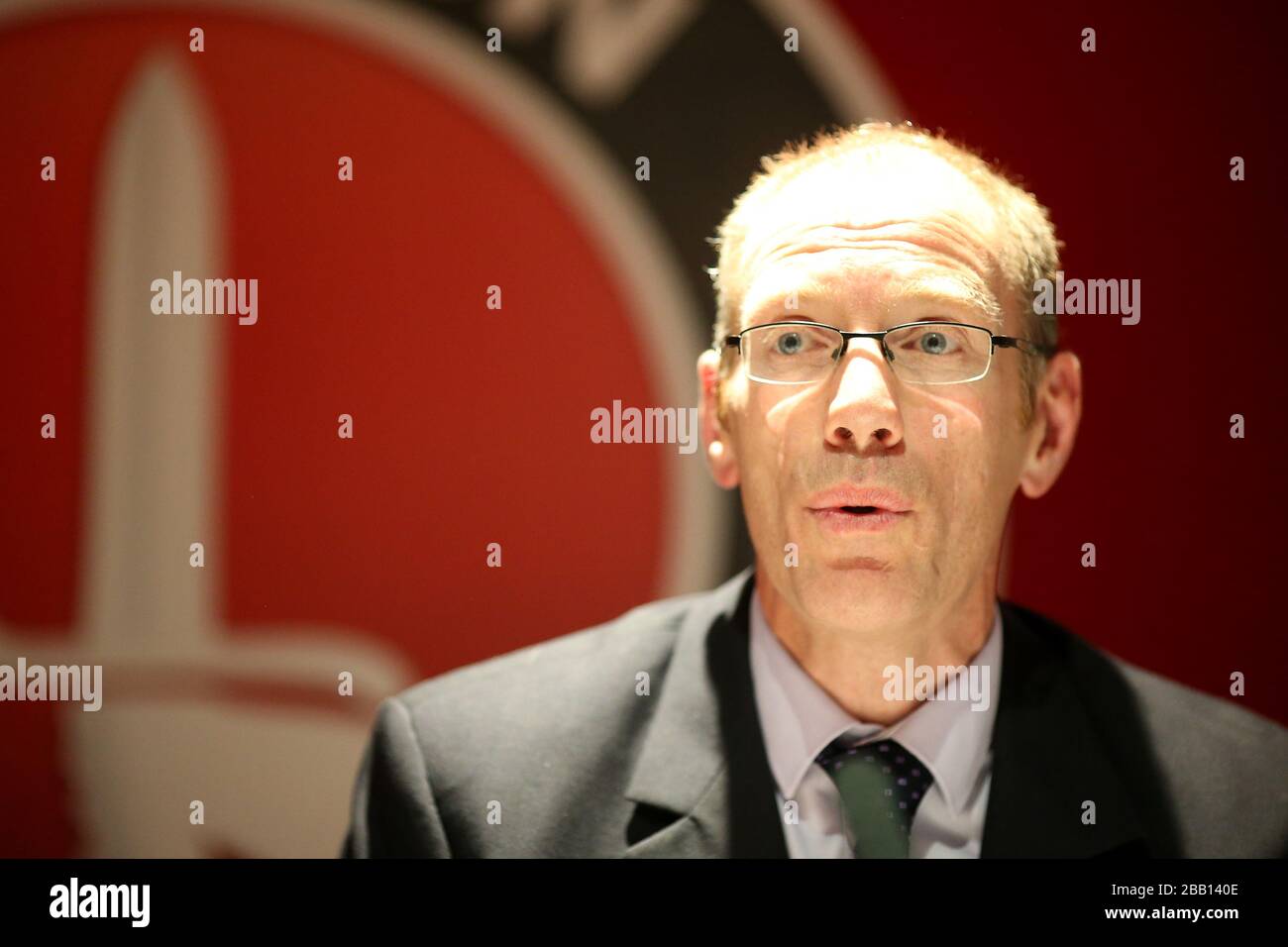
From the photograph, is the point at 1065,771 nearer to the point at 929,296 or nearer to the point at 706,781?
the point at 706,781

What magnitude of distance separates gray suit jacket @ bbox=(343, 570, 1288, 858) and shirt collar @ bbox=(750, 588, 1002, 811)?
4 cm

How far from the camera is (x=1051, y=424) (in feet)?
7.59

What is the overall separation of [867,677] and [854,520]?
0.29m

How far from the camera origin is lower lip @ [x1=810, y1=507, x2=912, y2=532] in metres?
2.13

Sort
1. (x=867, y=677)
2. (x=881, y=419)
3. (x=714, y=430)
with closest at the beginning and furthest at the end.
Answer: (x=881, y=419) → (x=867, y=677) → (x=714, y=430)

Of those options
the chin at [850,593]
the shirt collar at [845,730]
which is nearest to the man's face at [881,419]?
the chin at [850,593]

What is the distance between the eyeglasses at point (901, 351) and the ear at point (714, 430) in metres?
0.17

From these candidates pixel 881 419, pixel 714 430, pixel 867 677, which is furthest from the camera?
pixel 714 430

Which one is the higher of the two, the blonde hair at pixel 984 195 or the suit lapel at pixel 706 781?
the blonde hair at pixel 984 195

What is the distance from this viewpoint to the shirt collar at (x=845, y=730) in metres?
2.17

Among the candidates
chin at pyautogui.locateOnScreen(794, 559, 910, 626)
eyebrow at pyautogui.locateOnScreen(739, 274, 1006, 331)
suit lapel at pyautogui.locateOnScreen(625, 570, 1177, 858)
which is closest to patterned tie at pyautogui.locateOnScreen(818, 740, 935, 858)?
suit lapel at pyautogui.locateOnScreen(625, 570, 1177, 858)

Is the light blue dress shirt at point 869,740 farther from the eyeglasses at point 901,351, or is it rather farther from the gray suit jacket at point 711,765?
the eyeglasses at point 901,351

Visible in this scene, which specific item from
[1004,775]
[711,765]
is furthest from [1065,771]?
[711,765]
